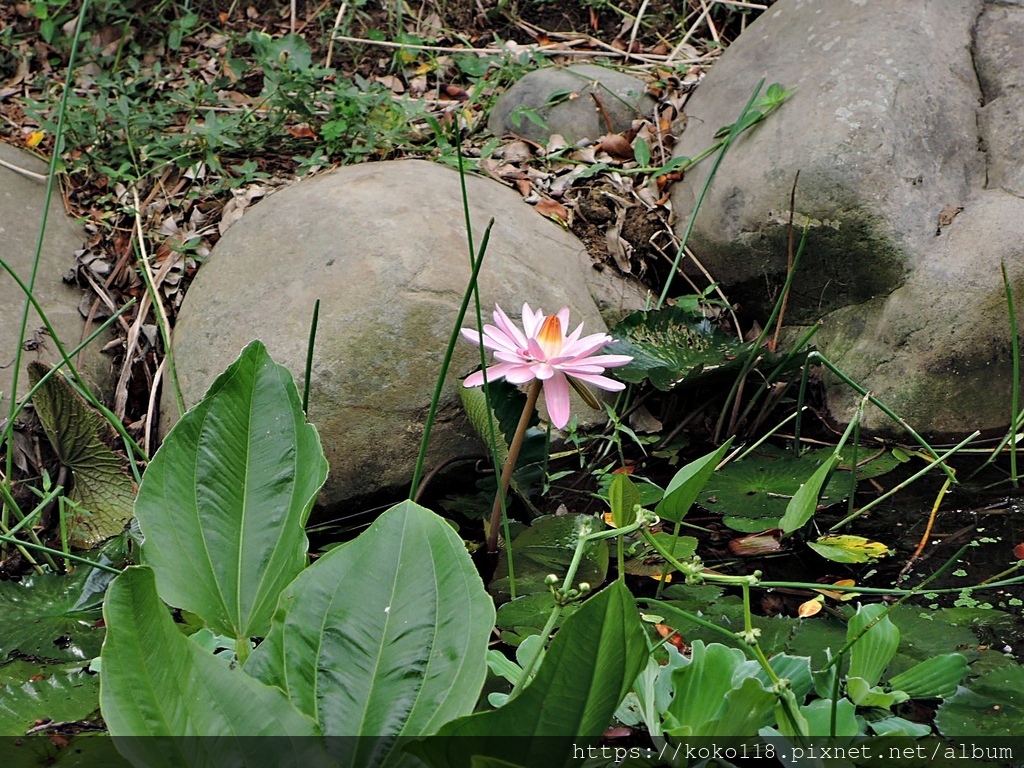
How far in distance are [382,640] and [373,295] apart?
104 centimetres

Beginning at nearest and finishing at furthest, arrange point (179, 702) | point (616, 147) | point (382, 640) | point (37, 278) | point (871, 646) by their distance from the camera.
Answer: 1. point (179, 702)
2. point (382, 640)
3. point (871, 646)
4. point (37, 278)
5. point (616, 147)

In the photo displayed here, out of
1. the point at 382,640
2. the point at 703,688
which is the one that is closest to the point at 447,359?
the point at 382,640

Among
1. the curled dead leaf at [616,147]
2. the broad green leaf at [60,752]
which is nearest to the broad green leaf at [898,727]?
the broad green leaf at [60,752]

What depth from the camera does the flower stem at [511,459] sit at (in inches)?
51.7

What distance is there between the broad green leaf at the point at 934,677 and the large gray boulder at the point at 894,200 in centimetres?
94

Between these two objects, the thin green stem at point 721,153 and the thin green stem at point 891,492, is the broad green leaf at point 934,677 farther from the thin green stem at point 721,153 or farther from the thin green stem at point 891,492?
the thin green stem at point 721,153

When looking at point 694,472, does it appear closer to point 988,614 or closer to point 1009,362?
point 988,614

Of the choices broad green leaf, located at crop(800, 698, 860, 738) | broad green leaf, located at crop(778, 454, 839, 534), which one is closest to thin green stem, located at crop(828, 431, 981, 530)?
broad green leaf, located at crop(778, 454, 839, 534)

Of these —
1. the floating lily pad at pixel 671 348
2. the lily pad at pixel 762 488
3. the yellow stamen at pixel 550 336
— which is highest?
the yellow stamen at pixel 550 336

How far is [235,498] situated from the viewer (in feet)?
3.65

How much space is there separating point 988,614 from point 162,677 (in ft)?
3.54

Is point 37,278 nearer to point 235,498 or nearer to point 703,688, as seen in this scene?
point 235,498

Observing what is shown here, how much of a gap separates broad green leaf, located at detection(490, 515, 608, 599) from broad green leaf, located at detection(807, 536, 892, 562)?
1.16 ft

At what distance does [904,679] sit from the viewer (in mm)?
1078
